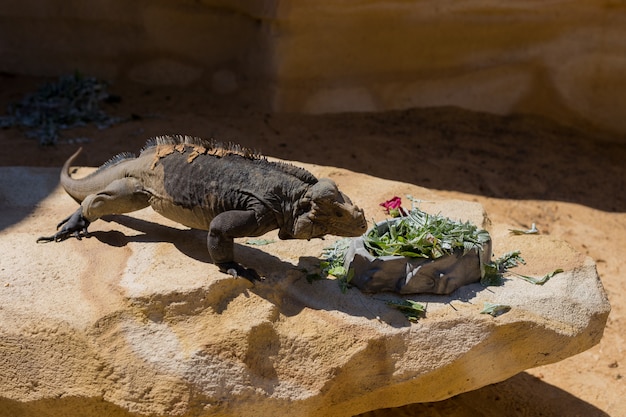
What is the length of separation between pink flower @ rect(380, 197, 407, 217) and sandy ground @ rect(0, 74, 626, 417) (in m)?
2.46

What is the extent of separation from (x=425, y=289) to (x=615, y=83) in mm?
6561

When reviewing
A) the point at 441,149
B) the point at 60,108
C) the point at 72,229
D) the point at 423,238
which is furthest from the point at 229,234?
the point at 60,108

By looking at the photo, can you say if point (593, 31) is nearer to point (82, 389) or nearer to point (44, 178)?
point (44, 178)

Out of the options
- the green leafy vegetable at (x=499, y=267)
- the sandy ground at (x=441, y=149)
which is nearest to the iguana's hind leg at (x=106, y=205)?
the green leafy vegetable at (x=499, y=267)

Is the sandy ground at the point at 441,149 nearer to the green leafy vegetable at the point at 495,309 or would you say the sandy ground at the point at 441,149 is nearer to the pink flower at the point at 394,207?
the pink flower at the point at 394,207

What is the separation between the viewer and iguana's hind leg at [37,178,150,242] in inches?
203

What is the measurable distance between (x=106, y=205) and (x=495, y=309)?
277cm

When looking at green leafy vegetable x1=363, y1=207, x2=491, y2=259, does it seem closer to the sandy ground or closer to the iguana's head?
the iguana's head

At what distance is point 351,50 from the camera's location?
9.75 metres

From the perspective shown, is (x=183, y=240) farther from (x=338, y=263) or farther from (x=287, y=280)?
(x=338, y=263)

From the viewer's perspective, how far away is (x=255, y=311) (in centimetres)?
445

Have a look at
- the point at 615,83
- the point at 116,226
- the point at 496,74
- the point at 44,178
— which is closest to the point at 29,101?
the point at 44,178

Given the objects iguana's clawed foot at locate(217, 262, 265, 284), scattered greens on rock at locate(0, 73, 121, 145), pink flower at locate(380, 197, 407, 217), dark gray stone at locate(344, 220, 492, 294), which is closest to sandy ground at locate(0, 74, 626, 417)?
scattered greens on rock at locate(0, 73, 121, 145)

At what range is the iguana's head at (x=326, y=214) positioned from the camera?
4465 millimetres
